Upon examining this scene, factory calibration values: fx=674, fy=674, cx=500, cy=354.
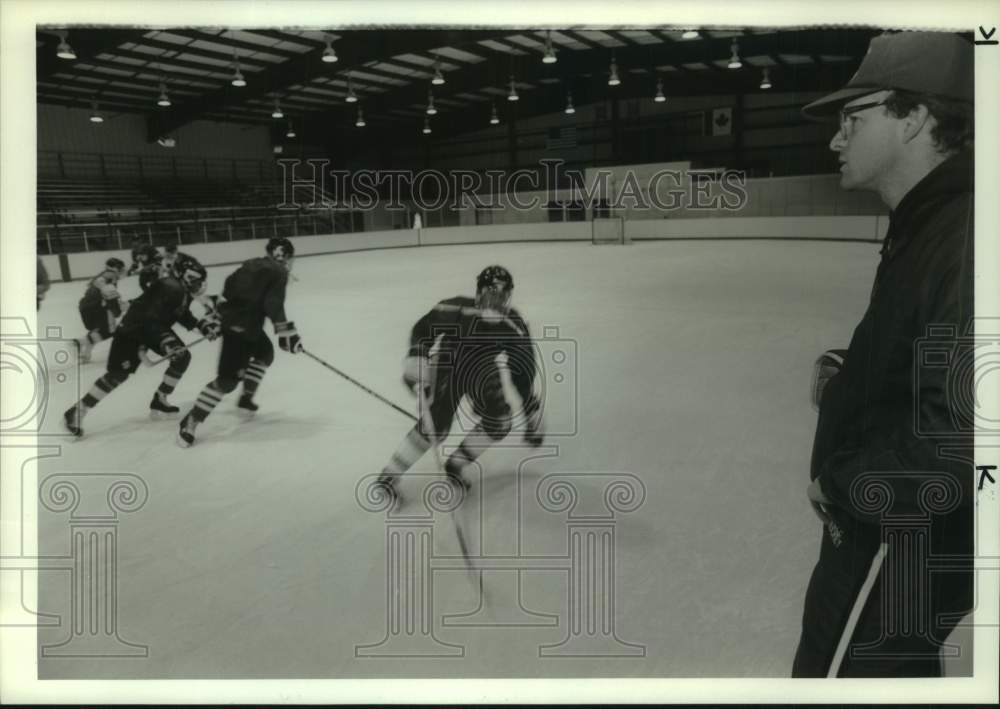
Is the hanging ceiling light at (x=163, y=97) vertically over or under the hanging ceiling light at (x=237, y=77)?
under

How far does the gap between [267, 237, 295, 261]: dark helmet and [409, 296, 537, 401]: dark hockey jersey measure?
0.45 m

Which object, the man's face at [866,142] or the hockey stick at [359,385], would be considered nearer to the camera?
the man's face at [866,142]

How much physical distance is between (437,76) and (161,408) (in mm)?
1312

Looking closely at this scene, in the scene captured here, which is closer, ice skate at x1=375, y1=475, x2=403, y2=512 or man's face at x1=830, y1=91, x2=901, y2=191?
man's face at x1=830, y1=91, x2=901, y2=191

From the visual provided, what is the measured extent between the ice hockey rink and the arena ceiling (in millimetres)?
453

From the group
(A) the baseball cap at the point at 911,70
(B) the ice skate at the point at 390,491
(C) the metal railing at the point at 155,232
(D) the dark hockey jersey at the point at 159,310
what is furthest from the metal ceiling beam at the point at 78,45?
(A) the baseball cap at the point at 911,70

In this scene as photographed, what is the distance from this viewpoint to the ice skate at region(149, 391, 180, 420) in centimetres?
205

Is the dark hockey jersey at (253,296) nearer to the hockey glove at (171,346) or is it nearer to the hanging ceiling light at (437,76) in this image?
the hockey glove at (171,346)

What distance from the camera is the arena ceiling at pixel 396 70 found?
199cm

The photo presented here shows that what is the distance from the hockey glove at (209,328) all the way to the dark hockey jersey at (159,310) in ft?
0.06

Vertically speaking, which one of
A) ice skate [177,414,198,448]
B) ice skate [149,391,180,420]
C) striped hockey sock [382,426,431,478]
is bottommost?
striped hockey sock [382,426,431,478]

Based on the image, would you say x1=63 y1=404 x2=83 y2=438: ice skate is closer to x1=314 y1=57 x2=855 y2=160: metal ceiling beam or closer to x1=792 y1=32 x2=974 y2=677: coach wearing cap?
x1=314 y1=57 x2=855 y2=160: metal ceiling beam

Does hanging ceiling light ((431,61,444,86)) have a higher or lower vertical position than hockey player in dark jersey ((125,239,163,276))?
higher

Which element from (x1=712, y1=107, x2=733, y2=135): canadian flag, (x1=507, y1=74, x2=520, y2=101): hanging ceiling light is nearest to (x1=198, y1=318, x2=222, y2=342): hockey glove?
(x1=507, y1=74, x2=520, y2=101): hanging ceiling light
